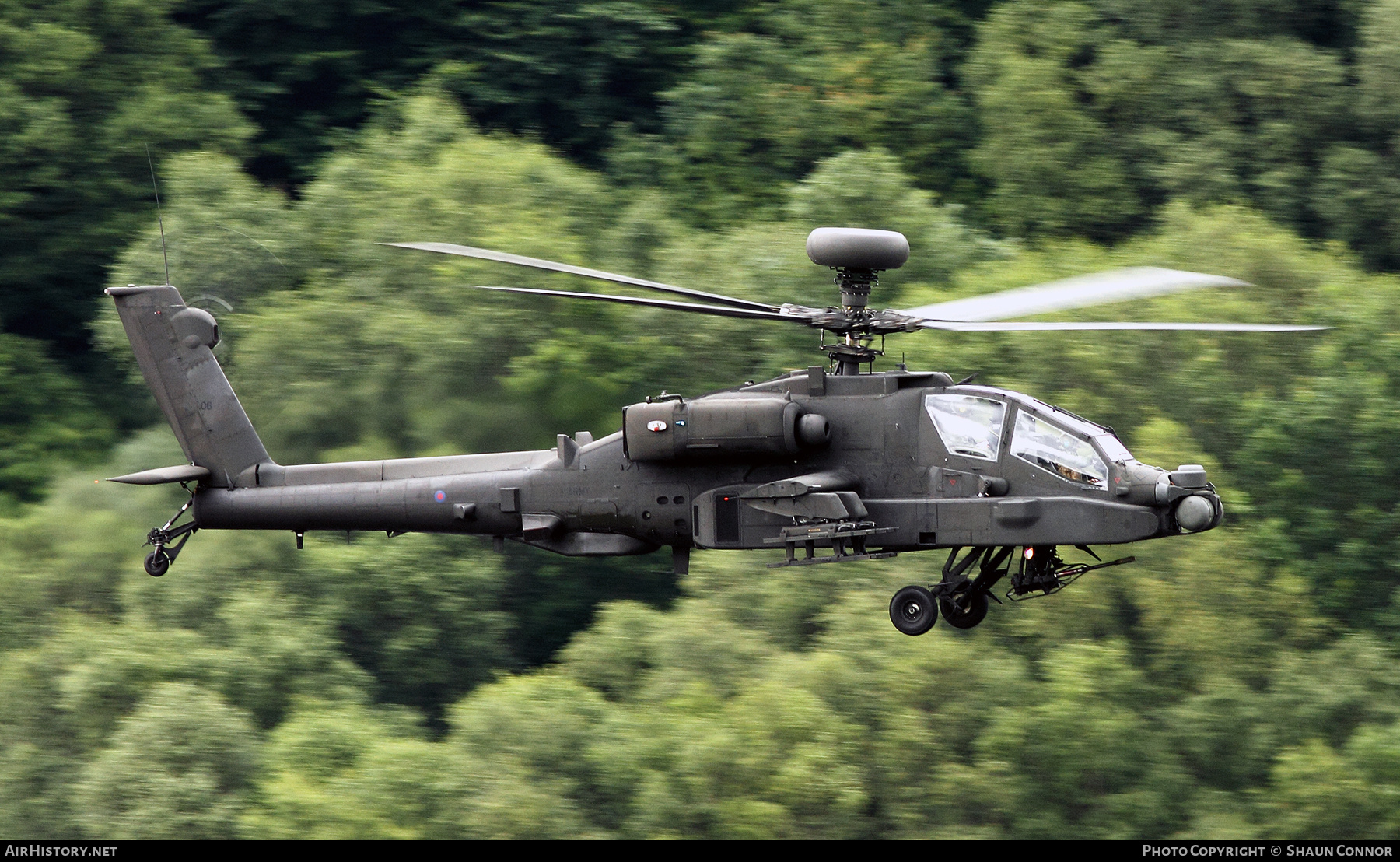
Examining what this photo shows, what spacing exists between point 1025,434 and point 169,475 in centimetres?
885

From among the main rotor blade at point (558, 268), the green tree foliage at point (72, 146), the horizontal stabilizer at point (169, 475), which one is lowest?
the horizontal stabilizer at point (169, 475)

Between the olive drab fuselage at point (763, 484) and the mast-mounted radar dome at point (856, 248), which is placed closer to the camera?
the mast-mounted radar dome at point (856, 248)

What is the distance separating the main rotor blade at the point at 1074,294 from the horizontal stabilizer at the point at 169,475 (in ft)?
25.8

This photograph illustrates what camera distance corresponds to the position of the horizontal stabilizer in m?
19.6

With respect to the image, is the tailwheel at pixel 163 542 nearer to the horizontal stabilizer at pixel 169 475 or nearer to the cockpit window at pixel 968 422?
the horizontal stabilizer at pixel 169 475

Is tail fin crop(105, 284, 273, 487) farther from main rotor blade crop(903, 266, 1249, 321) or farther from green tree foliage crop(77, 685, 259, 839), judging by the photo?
green tree foliage crop(77, 685, 259, 839)

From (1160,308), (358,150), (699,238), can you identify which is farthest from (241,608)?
(1160,308)

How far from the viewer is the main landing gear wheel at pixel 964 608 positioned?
19031 mm

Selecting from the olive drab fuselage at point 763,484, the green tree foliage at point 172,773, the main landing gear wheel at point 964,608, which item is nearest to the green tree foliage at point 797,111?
the green tree foliage at point 172,773

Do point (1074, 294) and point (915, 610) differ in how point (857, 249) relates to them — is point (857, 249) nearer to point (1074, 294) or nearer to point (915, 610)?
point (1074, 294)

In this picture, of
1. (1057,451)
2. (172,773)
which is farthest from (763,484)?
(172,773)

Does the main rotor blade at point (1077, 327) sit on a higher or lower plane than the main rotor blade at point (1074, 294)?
lower

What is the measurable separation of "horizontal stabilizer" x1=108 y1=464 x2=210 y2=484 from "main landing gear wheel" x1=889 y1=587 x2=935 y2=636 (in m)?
7.58

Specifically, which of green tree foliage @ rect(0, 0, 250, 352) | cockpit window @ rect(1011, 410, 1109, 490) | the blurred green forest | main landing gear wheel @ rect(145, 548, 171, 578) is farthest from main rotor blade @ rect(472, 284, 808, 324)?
green tree foliage @ rect(0, 0, 250, 352)
